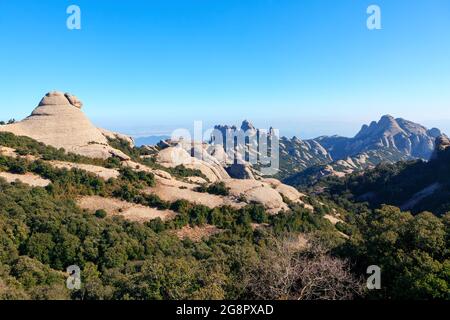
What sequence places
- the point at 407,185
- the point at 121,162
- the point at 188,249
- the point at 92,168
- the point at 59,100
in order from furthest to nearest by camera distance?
the point at 407,185 → the point at 59,100 → the point at 121,162 → the point at 92,168 → the point at 188,249

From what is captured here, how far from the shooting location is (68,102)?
65.8m

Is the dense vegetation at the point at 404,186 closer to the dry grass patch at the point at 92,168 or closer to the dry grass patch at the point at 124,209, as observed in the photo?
the dry grass patch at the point at 124,209

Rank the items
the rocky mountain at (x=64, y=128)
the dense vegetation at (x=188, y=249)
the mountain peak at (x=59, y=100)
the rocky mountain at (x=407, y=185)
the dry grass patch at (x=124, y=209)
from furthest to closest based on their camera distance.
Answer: the rocky mountain at (x=407, y=185) → the mountain peak at (x=59, y=100) → the rocky mountain at (x=64, y=128) → the dry grass patch at (x=124, y=209) → the dense vegetation at (x=188, y=249)

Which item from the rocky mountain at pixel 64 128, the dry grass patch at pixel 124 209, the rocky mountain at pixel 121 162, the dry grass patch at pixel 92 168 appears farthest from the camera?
the rocky mountain at pixel 64 128

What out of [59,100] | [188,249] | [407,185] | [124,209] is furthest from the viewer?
[407,185]

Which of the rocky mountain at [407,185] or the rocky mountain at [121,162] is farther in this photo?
the rocky mountain at [407,185]

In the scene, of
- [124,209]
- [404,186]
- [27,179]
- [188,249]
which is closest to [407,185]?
[404,186]

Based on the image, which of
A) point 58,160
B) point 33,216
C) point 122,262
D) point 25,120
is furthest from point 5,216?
point 25,120

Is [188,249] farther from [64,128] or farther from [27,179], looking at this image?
[64,128]

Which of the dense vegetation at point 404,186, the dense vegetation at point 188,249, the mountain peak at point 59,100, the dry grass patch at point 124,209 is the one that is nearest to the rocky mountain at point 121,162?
the mountain peak at point 59,100

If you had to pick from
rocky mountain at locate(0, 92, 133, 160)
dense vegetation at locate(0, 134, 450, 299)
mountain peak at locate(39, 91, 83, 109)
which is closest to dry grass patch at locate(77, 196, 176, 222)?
dense vegetation at locate(0, 134, 450, 299)

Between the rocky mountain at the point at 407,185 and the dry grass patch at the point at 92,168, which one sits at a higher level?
the dry grass patch at the point at 92,168

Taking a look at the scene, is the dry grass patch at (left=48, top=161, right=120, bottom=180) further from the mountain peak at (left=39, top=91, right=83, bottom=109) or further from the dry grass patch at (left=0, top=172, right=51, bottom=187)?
the mountain peak at (left=39, top=91, right=83, bottom=109)

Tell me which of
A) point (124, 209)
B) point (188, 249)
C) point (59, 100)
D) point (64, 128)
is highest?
point (59, 100)
